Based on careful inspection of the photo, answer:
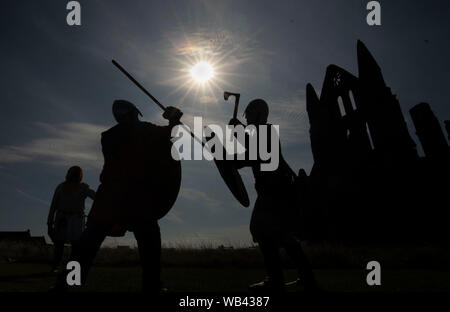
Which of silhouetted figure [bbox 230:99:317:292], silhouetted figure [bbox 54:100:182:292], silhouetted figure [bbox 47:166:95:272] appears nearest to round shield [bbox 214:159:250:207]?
silhouetted figure [bbox 230:99:317:292]

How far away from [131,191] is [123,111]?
85cm

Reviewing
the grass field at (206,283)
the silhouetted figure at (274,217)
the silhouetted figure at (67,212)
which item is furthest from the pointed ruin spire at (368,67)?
the silhouetted figure at (67,212)

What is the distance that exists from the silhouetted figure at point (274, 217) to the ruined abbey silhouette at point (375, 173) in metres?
14.0

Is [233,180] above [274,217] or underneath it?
above

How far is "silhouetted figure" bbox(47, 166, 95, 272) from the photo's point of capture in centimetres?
532

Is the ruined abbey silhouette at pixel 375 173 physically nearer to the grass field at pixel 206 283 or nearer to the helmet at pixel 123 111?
the grass field at pixel 206 283

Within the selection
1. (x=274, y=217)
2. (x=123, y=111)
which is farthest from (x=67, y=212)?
(x=274, y=217)

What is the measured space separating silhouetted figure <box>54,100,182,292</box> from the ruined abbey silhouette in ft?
48.3

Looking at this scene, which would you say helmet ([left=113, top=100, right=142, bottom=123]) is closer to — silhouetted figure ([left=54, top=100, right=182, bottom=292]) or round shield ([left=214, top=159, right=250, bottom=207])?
silhouetted figure ([left=54, top=100, right=182, bottom=292])

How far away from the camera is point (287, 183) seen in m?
3.39

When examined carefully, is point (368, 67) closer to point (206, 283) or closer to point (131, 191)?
point (206, 283)

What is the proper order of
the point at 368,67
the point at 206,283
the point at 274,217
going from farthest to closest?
the point at 368,67, the point at 206,283, the point at 274,217

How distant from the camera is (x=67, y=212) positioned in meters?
5.39

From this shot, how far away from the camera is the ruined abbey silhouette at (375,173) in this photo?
52.4ft
